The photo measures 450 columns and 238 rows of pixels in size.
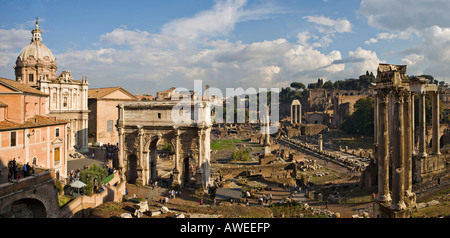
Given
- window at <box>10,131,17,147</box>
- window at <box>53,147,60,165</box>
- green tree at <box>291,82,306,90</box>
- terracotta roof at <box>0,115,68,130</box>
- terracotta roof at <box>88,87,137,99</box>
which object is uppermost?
green tree at <box>291,82,306,90</box>

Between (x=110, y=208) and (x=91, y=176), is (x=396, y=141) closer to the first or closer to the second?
(x=110, y=208)

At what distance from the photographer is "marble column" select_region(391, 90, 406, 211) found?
432 inches

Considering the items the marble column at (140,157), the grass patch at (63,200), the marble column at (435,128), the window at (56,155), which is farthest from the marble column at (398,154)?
the window at (56,155)

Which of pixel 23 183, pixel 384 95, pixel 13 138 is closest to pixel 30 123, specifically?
pixel 13 138

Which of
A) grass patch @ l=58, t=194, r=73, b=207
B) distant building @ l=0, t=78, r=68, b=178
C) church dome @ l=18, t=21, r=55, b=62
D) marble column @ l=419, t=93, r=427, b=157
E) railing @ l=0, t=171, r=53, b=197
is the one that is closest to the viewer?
railing @ l=0, t=171, r=53, b=197

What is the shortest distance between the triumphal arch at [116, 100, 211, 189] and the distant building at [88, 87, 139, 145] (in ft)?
56.8

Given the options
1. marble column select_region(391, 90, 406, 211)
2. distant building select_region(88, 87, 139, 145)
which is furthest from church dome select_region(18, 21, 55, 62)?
marble column select_region(391, 90, 406, 211)

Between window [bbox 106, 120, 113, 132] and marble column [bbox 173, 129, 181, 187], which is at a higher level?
window [bbox 106, 120, 113, 132]

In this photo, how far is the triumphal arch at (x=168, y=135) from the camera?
838 inches

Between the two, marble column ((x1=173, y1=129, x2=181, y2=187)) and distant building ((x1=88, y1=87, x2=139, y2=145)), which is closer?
marble column ((x1=173, y1=129, x2=181, y2=187))

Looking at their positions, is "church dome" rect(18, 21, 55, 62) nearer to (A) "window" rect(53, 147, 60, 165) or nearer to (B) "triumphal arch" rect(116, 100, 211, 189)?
(A) "window" rect(53, 147, 60, 165)

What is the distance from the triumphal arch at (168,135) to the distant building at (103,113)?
17.3 metres

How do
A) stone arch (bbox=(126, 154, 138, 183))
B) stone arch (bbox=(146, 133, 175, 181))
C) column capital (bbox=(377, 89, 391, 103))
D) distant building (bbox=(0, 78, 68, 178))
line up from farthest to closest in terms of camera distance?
stone arch (bbox=(126, 154, 138, 183)) → stone arch (bbox=(146, 133, 175, 181)) → distant building (bbox=(0, 78, 68, 178)) → column capital (bbox=(377, 89, 391, 103))

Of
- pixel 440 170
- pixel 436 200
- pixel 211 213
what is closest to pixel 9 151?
pixel 211 213
